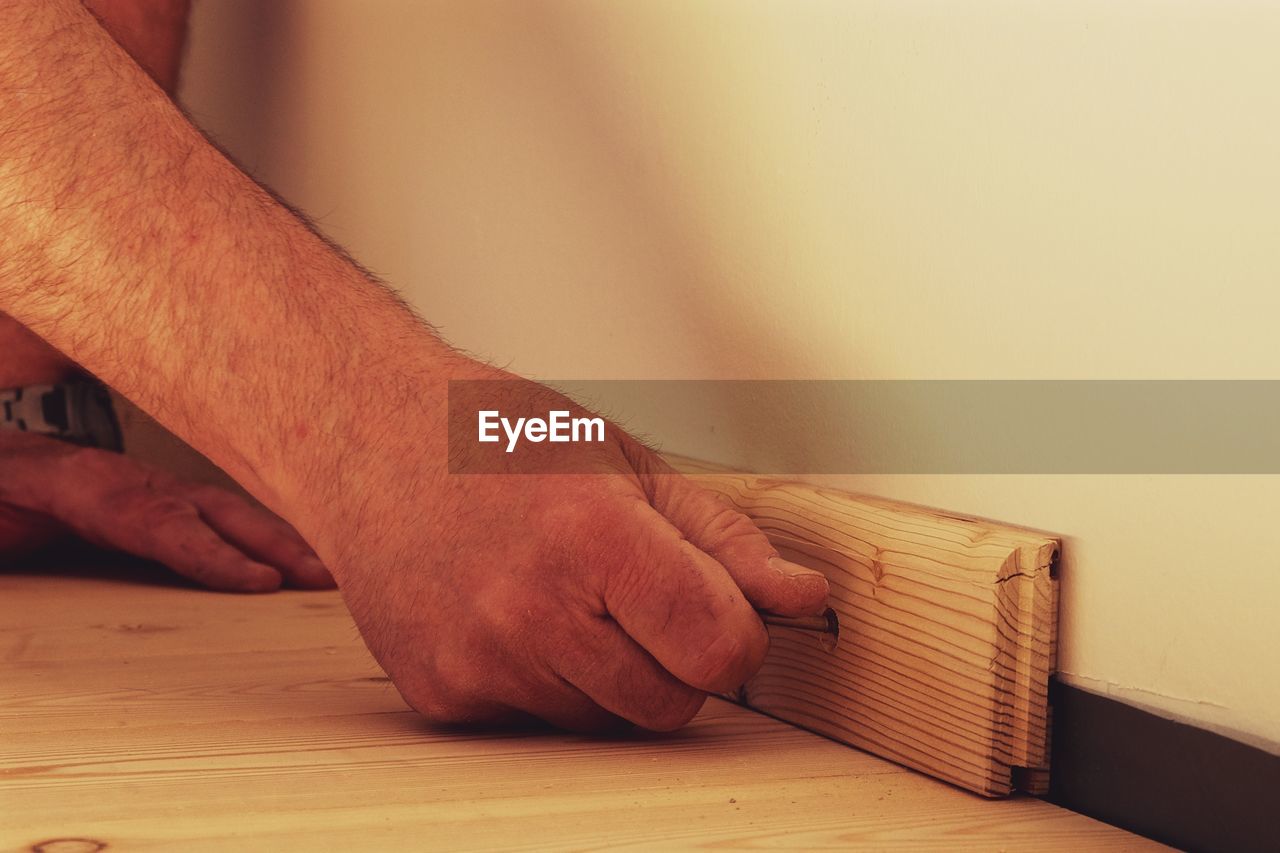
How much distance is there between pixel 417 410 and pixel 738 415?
23cm

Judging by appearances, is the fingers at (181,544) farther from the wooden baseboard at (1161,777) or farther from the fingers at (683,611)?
the wooden baseboard at (1161,777)

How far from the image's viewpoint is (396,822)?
0.58 metres

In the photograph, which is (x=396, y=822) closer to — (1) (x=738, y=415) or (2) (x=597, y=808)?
(2) (x=597, y=808)

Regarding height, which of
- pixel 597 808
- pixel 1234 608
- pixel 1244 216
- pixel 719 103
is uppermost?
pixel 719 103

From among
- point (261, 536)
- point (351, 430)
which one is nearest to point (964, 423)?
point (351, 430)

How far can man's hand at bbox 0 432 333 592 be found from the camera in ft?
3.86

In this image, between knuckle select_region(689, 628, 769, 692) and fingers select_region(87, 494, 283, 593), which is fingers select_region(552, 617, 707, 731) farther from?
fingers select_region(87, 494, 283, 593)

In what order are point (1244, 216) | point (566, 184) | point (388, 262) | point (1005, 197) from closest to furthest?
point (1244, 216) < point (1005, 197) < point (566, 184) < point (388, 262)

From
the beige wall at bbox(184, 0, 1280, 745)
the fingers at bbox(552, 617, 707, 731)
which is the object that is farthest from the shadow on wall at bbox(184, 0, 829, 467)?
the fingers at bbox(552, 617, 707, 731)

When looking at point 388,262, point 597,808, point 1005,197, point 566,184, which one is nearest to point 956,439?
point 1005,197

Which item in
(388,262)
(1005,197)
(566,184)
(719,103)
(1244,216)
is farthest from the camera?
(388,262)

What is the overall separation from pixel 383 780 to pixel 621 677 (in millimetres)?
127

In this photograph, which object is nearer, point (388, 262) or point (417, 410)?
point (417, 410)

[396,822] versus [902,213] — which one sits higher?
[902,213]
